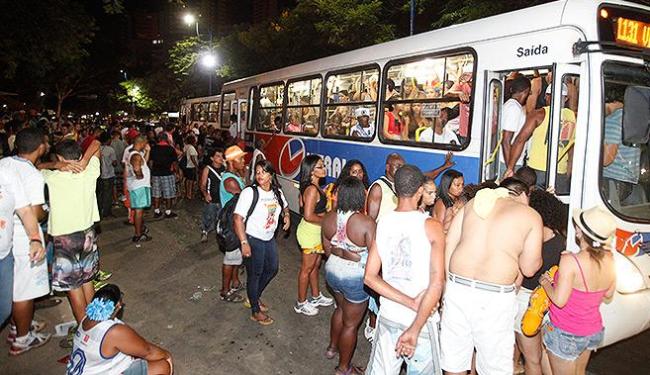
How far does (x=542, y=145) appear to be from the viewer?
5266 millimetres

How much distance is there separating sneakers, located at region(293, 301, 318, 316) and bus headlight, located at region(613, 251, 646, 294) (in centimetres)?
320

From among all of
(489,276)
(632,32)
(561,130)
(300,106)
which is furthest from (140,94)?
(489,276)

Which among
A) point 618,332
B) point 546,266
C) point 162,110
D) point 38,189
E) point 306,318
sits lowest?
point 306,318

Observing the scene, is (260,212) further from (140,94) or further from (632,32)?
(140,94)

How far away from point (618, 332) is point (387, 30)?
15.6 m

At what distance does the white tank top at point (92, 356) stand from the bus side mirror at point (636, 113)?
4.43 meters

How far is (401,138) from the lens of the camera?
22.6ft

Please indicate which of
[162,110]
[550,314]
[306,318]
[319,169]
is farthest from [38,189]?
[162,110]

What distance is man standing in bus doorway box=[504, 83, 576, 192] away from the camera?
5035 millimetres

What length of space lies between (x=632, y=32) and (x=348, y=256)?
146 inches

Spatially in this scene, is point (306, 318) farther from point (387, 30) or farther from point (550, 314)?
point (387, 30)

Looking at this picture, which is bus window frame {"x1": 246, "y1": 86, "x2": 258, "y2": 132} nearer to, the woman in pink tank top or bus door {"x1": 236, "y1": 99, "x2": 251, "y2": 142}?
bus door {"x1": 236, "y1": 99, "x2": 251, "y2": 142}

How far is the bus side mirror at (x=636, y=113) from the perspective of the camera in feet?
13.0

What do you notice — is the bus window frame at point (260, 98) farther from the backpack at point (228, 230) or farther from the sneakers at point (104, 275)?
the backpack at point (228, 230)
